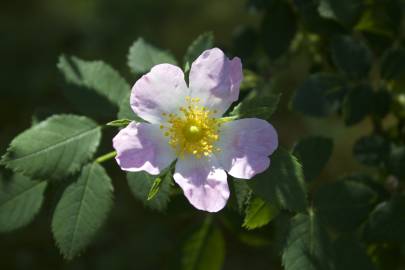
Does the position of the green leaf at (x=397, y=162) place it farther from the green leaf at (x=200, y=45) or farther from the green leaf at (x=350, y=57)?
the green leaf at (x=200, y=45)

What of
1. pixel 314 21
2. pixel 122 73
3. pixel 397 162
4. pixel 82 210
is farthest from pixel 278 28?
pixel 122 73

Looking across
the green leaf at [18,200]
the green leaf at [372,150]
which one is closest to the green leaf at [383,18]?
the green leaf at [372,150]

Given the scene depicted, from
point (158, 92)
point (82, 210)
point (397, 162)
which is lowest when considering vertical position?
point (397, 162)

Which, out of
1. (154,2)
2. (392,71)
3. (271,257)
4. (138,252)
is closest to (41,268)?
(138,252)

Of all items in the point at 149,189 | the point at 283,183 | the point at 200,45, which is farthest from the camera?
the point at 200,45

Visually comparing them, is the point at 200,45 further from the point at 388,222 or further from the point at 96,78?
the point at 388,222

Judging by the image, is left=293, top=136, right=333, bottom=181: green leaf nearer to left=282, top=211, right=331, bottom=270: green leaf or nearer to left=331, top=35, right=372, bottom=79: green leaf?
left=282, top=211, right=331, bottom=270: green leaf
